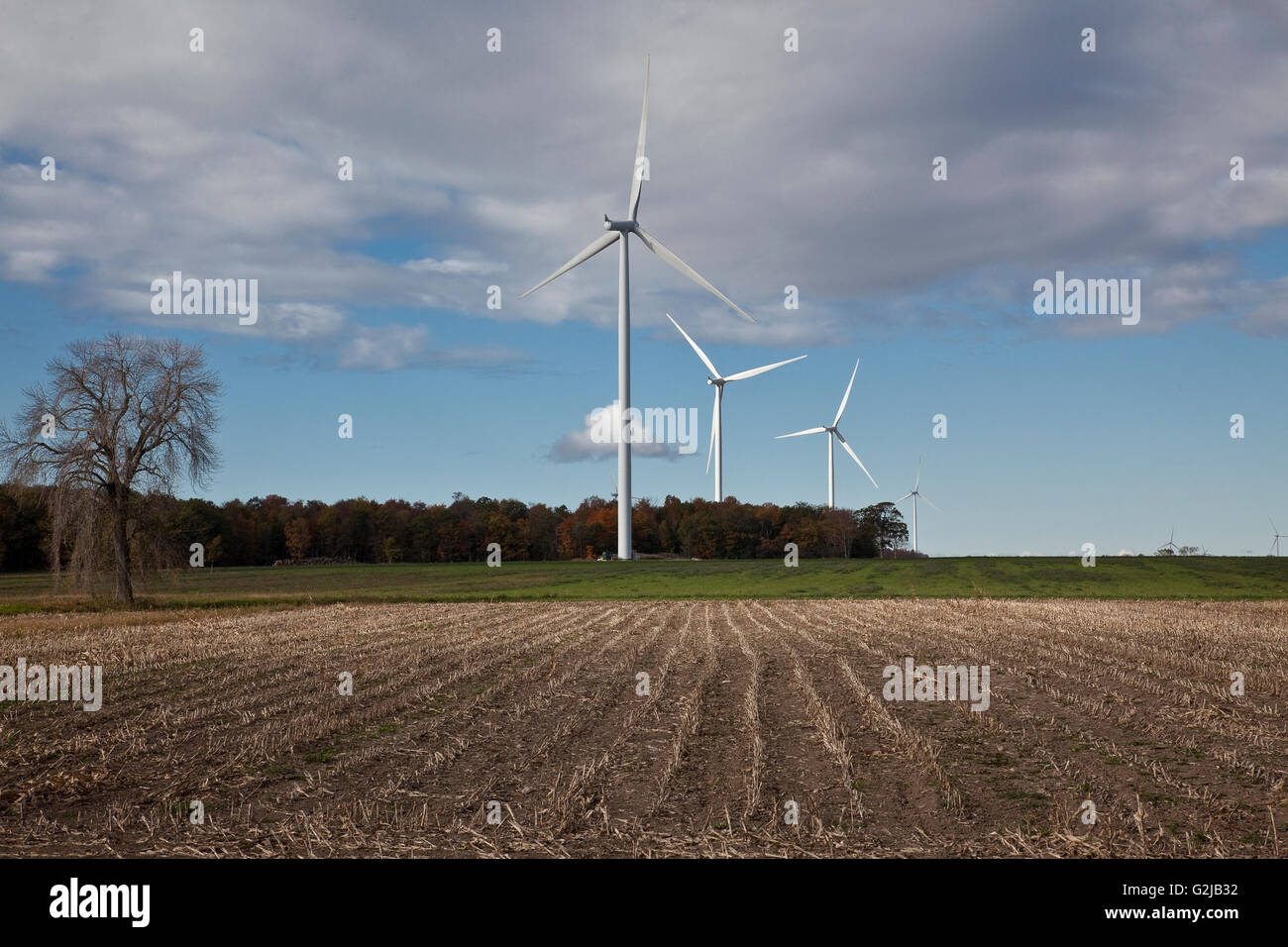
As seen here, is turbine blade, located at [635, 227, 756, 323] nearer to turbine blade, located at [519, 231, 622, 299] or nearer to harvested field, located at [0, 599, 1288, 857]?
turbine blade, located at [519, 231, 622, 299]

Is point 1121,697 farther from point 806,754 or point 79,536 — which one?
point 79,536

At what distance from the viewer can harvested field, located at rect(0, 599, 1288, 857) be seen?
10.6 meters

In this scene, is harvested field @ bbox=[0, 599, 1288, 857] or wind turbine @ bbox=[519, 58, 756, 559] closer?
harvested field @ bbox=[0, 599, 1288, 857]

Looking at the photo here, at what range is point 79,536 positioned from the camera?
50062mm

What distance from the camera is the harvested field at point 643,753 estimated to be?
10641 mm

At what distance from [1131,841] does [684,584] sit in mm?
67200

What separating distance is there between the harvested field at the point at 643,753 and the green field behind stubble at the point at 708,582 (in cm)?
3059

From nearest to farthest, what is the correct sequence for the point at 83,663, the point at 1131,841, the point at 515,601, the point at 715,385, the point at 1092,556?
the point at 1131,841, the point at 83,663, the point at 515,601, the point at 1092,556, the point at 715,385

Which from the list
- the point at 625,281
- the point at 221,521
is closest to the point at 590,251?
the point at 625,281

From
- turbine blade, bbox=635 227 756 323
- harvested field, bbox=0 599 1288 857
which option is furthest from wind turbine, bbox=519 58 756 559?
harvested field, bbox=0 599 1288 857

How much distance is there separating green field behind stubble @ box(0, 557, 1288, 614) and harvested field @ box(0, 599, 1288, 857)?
30.6 meters

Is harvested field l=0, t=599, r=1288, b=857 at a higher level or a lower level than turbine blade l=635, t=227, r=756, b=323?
lower

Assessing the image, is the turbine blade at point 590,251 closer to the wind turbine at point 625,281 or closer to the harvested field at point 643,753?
the wind turbine at point 625,281
